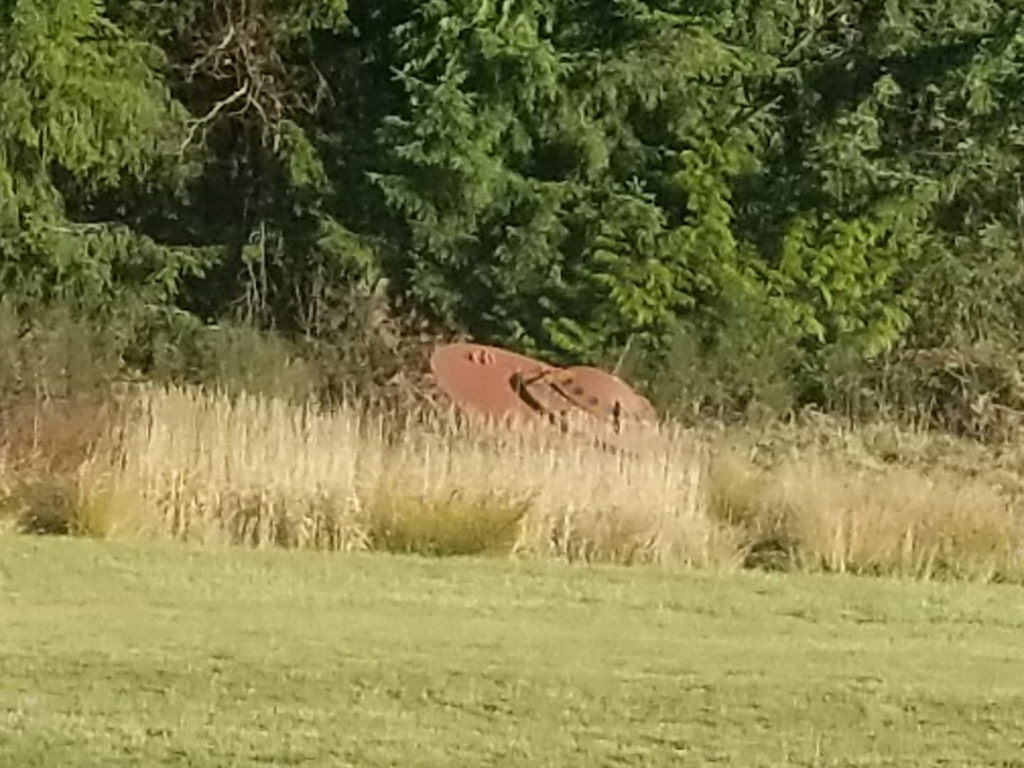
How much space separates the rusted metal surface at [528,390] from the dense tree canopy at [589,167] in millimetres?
2391

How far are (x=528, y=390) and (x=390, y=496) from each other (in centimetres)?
384

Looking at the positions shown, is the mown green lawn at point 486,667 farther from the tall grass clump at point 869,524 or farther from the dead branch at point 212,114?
the dead branch at point 212,114

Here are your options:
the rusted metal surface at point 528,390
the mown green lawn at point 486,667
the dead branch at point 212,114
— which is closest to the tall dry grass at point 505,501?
the mown green lawn at point 486,667

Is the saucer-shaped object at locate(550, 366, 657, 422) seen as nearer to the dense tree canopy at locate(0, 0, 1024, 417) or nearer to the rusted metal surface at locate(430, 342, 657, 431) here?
the rusted metal surface at locate(430, 342, 657, 431)

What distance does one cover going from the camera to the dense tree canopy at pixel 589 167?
19969 mm

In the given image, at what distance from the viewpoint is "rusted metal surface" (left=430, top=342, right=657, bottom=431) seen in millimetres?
16250

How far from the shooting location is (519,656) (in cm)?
903

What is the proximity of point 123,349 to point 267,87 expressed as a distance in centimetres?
268

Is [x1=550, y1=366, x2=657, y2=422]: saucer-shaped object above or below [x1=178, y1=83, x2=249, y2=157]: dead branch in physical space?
below

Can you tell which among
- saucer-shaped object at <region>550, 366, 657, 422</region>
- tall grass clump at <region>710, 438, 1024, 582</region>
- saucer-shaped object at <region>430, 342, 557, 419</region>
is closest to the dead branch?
saucer-shaped object at <region>430, 342, 557, 419</region>

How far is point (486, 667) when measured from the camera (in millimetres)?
8719

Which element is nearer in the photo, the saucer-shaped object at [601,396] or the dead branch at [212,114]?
the saucer-shaped object at [601,396]

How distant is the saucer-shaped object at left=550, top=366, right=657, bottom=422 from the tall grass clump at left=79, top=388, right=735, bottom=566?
188 cm

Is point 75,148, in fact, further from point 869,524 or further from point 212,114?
point 869,524
